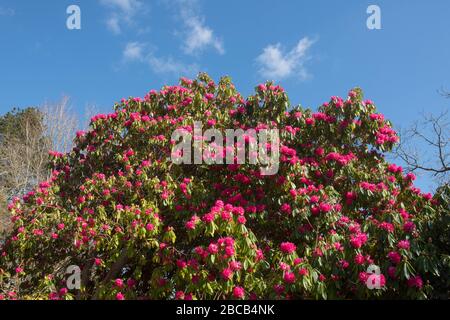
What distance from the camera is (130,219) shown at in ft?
17.6

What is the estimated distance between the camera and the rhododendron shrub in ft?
15.0

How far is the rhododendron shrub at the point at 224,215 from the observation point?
4574mm

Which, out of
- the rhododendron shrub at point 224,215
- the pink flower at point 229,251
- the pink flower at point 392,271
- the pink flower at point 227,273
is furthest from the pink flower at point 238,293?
the pink flower at point 392,271

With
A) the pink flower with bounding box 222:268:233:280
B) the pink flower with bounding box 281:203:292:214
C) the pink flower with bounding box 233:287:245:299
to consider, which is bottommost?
the pink flower with bounding box 233:287:245:299

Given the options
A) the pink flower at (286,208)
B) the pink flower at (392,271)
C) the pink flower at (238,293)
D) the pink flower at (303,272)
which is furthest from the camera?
the pink flower at (286,208)

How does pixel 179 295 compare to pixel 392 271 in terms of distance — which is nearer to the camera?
pixel 392 271

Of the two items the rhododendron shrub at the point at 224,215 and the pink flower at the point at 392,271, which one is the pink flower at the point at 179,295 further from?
the pink flower at the point at 392,271

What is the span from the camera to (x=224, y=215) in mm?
4785

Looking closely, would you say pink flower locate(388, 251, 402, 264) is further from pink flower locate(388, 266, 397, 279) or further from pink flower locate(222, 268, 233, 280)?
pink flower locate(222, 268, 233, 280)

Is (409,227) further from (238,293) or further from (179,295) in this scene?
(179,295)

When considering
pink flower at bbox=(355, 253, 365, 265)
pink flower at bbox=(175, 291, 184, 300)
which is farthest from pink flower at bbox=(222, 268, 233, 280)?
pink flower at bbox=(355, 253, 365, 265)

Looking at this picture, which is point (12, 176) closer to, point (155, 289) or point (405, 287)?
point (155, 289)

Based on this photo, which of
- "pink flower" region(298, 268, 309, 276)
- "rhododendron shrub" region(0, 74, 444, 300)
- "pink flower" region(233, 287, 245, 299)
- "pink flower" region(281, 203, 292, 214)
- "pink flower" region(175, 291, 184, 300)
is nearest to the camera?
"pink flower" region(298, 268, 309, 276)

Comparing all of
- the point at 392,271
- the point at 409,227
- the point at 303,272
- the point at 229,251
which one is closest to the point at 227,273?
the point at 229,251
